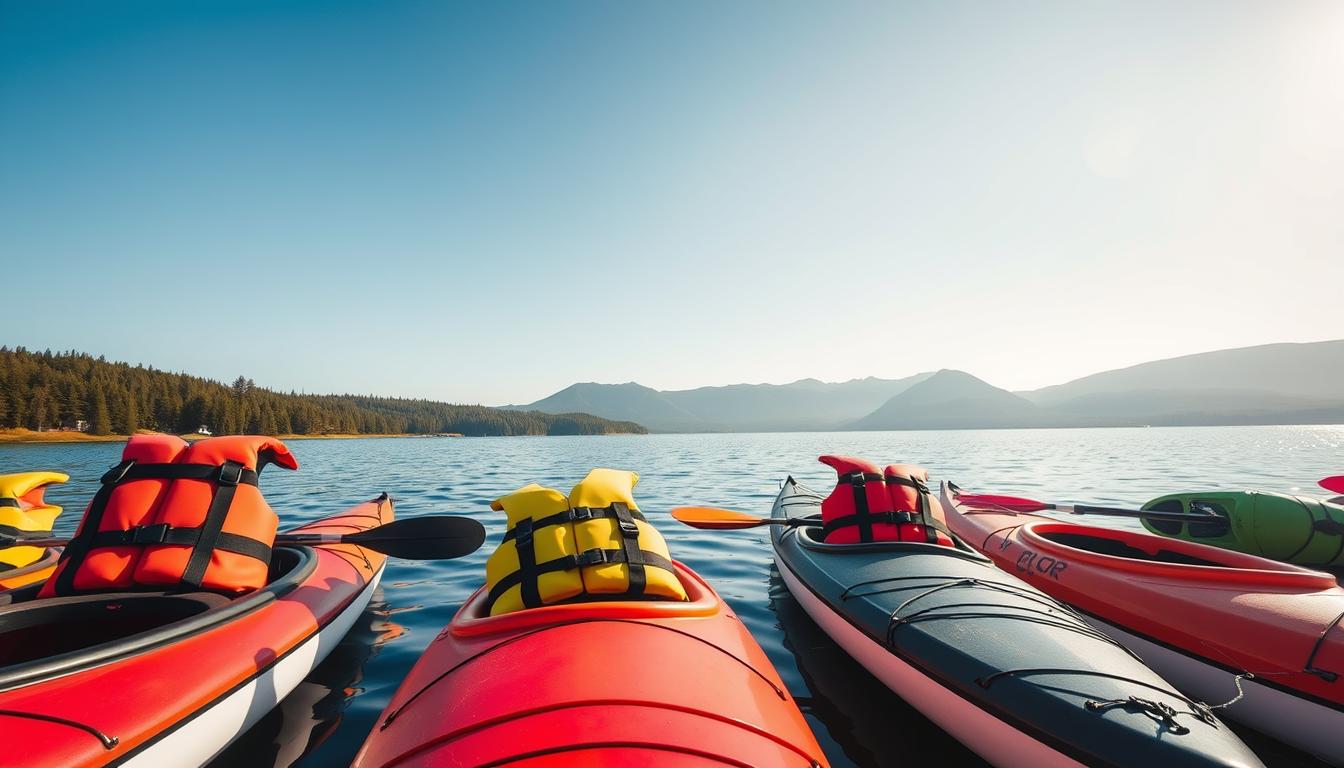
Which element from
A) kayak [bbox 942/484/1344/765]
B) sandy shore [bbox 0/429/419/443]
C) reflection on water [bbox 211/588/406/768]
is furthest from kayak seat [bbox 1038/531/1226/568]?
sandy shore [bbox 0/429/419/443]

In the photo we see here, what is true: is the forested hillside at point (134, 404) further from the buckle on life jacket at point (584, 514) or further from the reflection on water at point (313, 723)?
the buckle on life jacket at point (584, 514)

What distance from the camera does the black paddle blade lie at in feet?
16.7

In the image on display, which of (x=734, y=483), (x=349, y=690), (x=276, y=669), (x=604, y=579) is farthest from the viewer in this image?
(x=734, y=483)

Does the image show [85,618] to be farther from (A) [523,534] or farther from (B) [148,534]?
(A) [523,534]

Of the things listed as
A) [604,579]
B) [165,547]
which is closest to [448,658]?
[604,579]

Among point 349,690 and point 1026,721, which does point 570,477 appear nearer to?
point 349,690

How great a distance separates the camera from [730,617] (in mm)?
3557

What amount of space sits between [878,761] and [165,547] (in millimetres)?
5054

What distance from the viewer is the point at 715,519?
21.2ft

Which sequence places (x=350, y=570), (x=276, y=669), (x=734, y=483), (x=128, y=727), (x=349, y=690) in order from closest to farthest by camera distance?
(x=128, y=727) → (x=276, y=669) → (x=349, y=690) → (x=350, y=570) → (x=734, y=483)

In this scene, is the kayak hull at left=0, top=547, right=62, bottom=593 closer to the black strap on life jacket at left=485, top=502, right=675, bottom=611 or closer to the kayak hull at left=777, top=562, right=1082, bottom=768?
the black strap on life jacket at left=485, top=502, right=675, bottom=611

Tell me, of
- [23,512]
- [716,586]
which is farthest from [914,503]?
[23,512]

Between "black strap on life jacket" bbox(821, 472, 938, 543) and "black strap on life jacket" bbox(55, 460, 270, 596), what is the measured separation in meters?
5.26

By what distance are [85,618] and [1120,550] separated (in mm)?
9440
